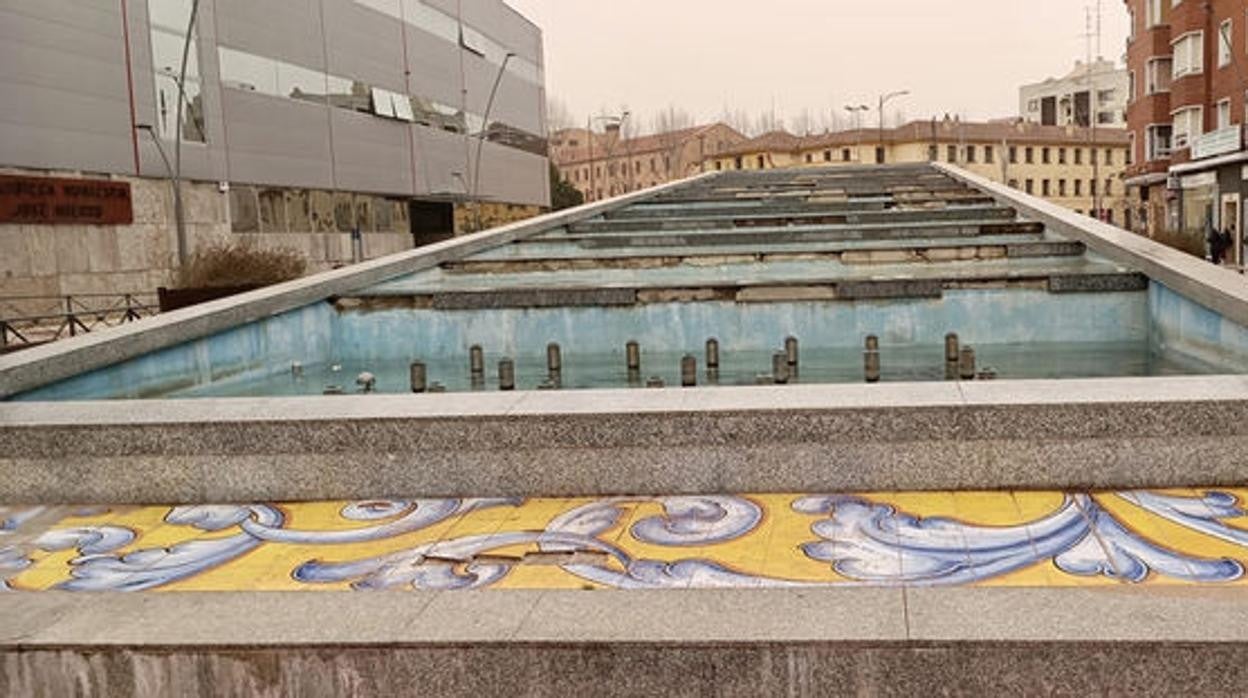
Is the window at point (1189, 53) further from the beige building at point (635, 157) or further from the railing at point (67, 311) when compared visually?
the beige building at point (635, 157)

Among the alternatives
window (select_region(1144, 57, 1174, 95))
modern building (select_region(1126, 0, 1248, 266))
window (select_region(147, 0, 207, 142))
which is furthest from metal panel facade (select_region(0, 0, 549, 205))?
window (select_region(1144, 57, 1174, 95))

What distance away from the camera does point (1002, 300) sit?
941cm

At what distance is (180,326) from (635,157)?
11789 cm

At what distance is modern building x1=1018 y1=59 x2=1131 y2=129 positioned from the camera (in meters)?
104

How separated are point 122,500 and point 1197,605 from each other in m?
4.96

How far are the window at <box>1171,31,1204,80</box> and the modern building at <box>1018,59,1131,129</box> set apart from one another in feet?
215

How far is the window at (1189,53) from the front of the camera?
3775cm

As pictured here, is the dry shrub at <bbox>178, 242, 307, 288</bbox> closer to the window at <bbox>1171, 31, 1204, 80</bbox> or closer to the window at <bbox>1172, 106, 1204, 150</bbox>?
the window at <bbox>1172, 106, 1204, 150</bbox>

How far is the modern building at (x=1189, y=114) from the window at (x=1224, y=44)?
0.04 m

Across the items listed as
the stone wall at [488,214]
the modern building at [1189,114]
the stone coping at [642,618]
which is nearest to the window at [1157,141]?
the modern building at [1189,114]

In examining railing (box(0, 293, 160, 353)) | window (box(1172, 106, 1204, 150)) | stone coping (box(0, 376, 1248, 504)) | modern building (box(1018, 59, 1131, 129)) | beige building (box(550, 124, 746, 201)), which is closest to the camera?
stone coping (box(0, 376, 1248, 504))

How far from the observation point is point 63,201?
27406mm

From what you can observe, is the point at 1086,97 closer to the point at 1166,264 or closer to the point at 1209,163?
the point at 1209,163

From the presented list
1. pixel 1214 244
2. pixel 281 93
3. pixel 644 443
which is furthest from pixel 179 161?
pixel 1214 244
